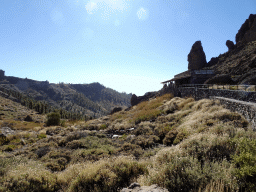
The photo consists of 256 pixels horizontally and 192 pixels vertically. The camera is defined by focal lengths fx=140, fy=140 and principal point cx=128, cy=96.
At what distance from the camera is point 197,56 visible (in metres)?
53.2

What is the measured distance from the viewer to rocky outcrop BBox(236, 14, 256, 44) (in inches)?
2053

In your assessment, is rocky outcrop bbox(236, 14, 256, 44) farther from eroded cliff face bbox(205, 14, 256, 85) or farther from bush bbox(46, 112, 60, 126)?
bush bbox(46, 112, 60, 126)

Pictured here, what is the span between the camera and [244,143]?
4.06 meters

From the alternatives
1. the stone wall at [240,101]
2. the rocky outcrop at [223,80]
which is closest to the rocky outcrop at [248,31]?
the rocky outcrop at [223,80]

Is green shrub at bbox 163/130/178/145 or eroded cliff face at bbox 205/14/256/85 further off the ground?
eroded cliff face at bbox 205/14/256/85

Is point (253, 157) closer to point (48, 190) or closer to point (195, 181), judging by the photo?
point (195, 181)

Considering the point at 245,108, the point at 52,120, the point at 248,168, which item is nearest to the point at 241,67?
the point at 245,108

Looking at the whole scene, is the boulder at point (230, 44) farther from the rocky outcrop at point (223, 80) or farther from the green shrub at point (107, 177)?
the green shrub at point (107, 177)

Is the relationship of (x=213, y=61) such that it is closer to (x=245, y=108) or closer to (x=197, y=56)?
(x=197, y=56)

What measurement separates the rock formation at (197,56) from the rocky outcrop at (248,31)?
17.3 meters

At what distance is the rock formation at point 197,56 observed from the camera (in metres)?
52.8

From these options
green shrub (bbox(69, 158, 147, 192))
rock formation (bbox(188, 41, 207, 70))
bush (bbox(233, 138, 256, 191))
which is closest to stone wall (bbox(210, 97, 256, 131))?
bush (bbox(233, 138, 256, 191))

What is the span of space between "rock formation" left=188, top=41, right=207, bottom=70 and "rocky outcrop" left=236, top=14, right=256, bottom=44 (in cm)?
1734

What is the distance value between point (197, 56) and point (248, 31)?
22.4m
